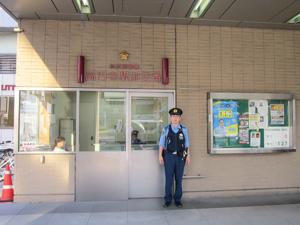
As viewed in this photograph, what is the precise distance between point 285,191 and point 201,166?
6.79 ft

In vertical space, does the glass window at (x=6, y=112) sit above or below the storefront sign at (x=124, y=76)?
below

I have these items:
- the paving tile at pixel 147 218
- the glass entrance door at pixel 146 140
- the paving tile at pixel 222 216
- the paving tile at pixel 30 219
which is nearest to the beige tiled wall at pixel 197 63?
the glass entrance door at pixel 146 140

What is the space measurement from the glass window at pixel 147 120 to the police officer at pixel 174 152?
23.2 inches

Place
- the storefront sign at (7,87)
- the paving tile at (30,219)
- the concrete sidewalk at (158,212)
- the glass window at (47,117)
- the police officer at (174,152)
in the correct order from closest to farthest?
the paving tile at (30,219) < the concrete sidewalk at (158,212) < the police officer at (174,152) < the glass window at (47,117) < the storefront sign at (7,87)

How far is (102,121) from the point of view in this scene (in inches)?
283

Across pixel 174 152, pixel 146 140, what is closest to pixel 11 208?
pixel 146 140

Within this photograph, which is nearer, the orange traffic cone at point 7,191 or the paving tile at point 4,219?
the paving tile at point 4,219

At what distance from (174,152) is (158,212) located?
1.19m

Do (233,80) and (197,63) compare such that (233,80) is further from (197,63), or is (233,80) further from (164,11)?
(164,11)

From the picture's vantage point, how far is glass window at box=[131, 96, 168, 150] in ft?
23.7

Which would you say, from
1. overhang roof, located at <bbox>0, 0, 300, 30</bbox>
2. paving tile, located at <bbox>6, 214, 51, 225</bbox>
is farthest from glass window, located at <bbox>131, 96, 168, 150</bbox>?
paving tile, located at <bbox>6, 214, 51, 225</bbox>

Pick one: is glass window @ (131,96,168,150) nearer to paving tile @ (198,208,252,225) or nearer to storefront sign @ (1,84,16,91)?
paving tile @ (198,208,252,225)

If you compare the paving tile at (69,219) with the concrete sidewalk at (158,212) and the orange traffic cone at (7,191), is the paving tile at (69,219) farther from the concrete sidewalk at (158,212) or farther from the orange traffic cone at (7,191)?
the orange traffic cone at (7,191)

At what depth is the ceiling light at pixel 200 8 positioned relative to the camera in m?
6.30
